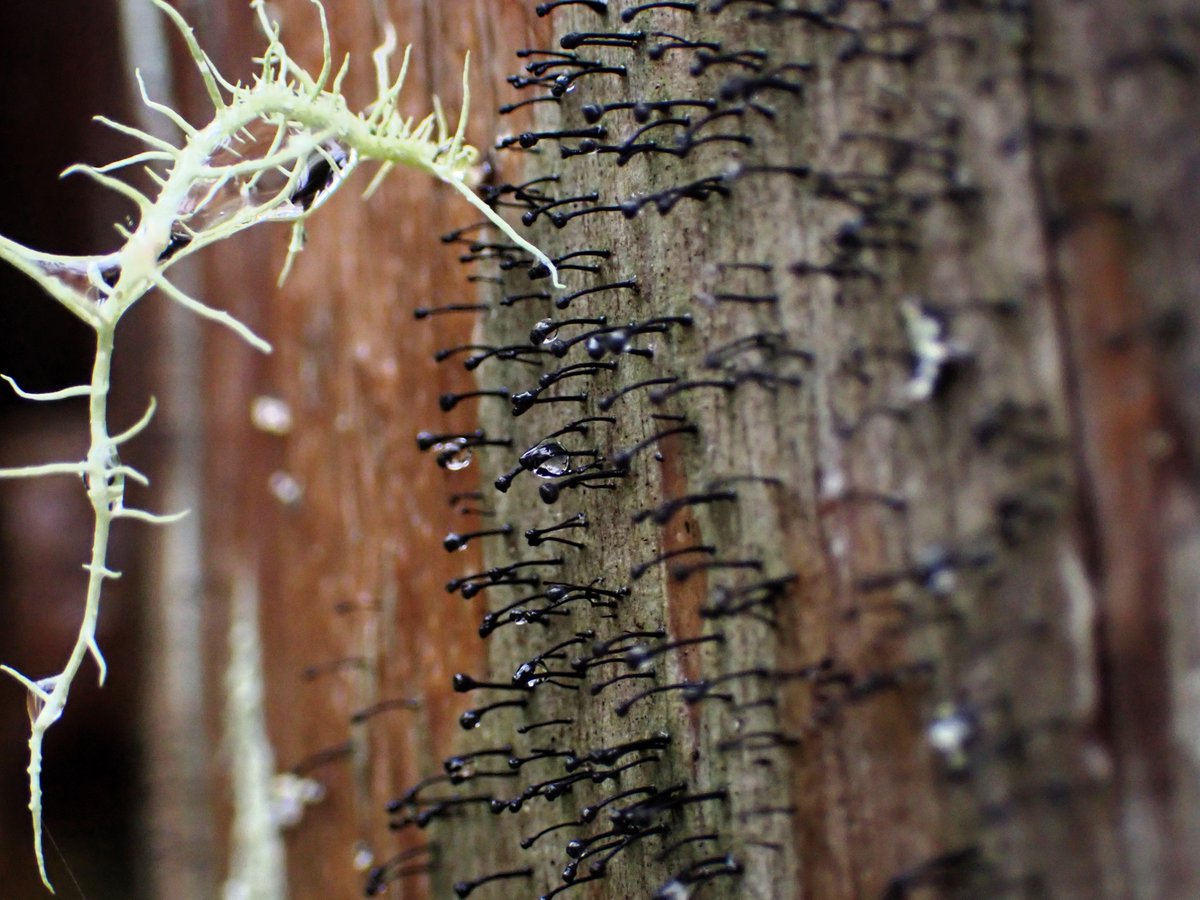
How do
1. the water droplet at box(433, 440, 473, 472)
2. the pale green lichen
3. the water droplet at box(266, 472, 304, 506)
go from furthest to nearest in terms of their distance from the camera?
the water droplet at box(266, 472, 304, 506), the water droplet at box(433, 440, 473, 472), the pale green lichen

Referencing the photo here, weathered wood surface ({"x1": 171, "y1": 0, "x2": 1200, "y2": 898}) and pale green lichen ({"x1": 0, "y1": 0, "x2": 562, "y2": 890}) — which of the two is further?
pale green lichen ({"x1": 0, "y1": 0, "x2": 562, "y2": 890})

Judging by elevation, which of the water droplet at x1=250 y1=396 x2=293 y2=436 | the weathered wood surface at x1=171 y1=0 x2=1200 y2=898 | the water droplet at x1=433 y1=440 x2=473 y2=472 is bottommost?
the weathered wood surface at x1=171 y1=0 x2=1200 y2=898

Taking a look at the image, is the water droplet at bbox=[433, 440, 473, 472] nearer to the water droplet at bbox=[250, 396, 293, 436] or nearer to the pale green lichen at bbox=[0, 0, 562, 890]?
the pale green lichen at bbox=[0, 0, 562, 890]

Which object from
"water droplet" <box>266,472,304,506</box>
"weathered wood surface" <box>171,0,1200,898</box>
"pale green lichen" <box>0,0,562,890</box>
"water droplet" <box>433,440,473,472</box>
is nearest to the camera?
"weathered wood surface" <box>171,0,1200,898</box>

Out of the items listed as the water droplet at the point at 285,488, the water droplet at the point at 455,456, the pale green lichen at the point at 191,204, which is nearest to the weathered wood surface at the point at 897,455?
the water droplet at the point at 455,456

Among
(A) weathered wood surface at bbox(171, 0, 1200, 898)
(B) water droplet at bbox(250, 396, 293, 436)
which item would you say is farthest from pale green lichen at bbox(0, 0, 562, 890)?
(B) water droplet at bbox(250, 396, 293, 436)

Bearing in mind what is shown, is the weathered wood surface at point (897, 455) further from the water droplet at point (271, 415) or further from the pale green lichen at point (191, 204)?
the water droplet at point (271, 415)

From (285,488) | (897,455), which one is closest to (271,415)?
(285,488)

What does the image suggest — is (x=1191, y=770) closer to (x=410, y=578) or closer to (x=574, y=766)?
(x=574, y=766)

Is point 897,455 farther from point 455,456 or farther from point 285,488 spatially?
point 285,488

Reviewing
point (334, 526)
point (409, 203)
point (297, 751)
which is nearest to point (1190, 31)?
point (409, 203)
